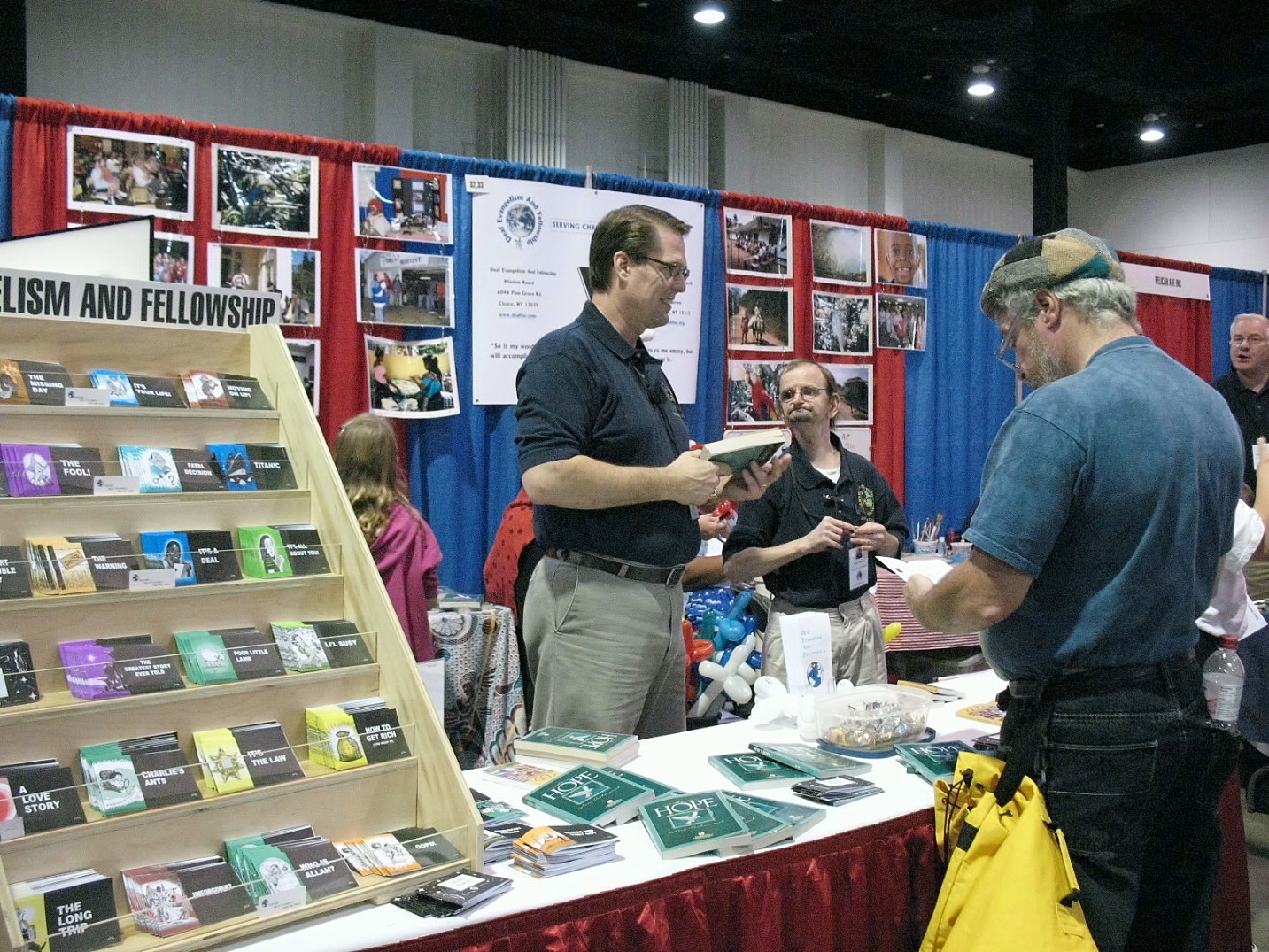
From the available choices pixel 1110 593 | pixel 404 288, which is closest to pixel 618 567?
pixel 1110 593

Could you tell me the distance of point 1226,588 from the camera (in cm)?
250

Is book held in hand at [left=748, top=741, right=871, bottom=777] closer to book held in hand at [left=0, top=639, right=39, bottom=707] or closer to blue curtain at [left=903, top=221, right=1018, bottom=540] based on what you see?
book held in hand at [left=0, top=639, right=39, bottom=707]

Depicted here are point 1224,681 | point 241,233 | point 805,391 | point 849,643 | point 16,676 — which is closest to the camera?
point 16,676

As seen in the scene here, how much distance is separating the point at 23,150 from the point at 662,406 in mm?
2649

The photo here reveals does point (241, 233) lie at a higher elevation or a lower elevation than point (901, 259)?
lower

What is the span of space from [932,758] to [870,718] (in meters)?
0.17

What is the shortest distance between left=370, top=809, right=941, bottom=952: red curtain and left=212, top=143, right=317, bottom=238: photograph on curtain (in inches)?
127

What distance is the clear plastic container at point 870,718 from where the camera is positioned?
2078 millimetres

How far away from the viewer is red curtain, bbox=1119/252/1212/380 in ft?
24.2

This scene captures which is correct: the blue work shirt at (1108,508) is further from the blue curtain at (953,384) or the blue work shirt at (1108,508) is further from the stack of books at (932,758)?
the blue curtain at (953,384)

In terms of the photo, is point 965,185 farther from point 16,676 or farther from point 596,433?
point 16,676

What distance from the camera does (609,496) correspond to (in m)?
2.03

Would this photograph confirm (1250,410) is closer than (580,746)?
No

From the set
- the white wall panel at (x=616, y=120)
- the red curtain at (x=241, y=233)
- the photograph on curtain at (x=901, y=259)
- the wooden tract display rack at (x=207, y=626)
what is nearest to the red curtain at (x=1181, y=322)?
the photograph on curtain at (x=901, y=259)
